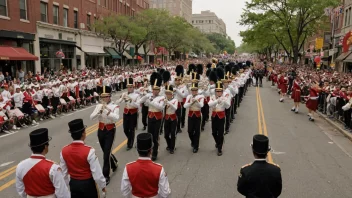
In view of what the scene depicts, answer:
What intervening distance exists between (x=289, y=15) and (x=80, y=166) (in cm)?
3581

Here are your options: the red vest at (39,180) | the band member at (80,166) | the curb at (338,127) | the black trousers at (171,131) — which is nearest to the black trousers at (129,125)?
the black trousers at (171,131)

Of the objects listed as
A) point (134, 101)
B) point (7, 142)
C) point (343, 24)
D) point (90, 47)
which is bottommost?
point (7, 142)

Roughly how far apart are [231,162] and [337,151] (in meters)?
4.03

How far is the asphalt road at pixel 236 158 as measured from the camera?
23.5ft

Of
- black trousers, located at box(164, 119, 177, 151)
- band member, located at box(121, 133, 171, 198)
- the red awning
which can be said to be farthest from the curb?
the red awning

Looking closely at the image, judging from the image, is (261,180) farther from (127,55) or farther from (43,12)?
(127,55)

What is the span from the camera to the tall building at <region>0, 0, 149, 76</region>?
1001 inches

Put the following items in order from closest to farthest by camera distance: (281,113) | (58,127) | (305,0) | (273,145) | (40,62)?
1. (273,145)
2. (58,127)
3. (281,113)
4. (40,62)
5. (305,0)

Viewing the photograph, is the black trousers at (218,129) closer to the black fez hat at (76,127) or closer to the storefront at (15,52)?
the black fez hat at (76,127)

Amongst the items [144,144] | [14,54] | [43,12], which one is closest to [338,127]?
[144,144]

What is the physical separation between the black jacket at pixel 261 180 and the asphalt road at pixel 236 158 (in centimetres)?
282

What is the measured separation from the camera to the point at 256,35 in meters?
40.5

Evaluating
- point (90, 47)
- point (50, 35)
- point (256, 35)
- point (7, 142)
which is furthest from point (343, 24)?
point (7, 142)

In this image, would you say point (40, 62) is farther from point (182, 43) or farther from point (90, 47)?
point (182, 43)
